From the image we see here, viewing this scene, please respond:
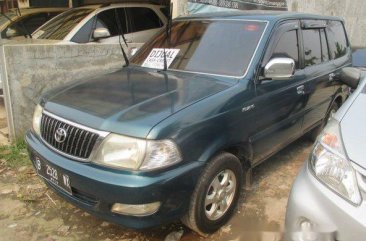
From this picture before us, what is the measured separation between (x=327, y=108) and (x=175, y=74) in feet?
8.26

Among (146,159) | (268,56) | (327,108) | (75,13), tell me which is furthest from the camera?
(75,13)

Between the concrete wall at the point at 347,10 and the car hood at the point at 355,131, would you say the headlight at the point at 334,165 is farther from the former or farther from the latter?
the concrete wall at the point at 347,10

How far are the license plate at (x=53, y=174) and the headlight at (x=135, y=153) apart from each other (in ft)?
1.17

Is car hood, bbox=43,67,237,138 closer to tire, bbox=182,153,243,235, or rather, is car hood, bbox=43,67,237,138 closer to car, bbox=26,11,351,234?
car, bbox=26,11,351,234

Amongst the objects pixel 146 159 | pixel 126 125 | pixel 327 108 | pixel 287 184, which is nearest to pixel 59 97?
pixel 126 125

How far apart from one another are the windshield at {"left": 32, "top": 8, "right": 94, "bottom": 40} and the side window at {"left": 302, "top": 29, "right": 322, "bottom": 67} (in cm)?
418

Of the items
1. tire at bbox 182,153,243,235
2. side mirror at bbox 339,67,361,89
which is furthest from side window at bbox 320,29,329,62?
tire at bbox 182,153,243,235

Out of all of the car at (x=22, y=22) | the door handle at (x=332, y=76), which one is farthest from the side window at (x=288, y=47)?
the car at (x=22, y=22)

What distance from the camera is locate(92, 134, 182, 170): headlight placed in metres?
2.48

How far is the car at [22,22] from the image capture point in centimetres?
790

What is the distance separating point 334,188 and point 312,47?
2.77m

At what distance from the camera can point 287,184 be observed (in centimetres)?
408

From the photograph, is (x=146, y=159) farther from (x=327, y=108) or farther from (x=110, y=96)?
(x=327, y=108)

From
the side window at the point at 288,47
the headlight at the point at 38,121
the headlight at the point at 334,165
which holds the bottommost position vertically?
the headlight at the point at 38,121
